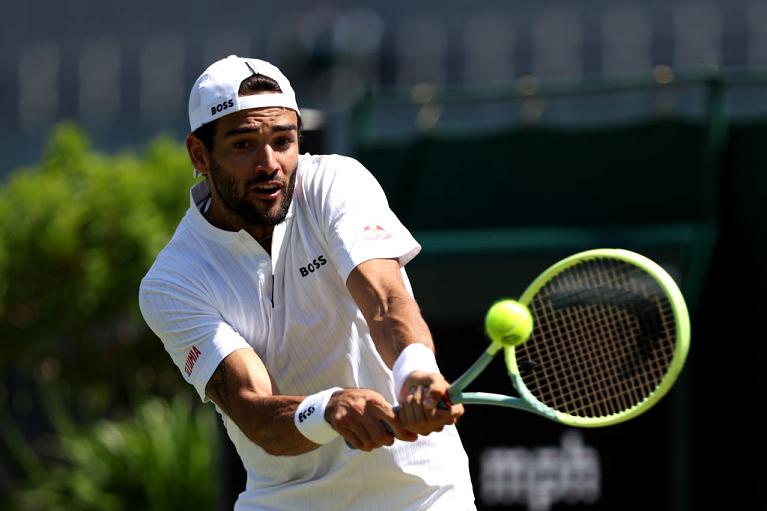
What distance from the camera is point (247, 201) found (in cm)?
468

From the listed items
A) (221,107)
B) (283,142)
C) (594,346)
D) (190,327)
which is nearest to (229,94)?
(221,107)

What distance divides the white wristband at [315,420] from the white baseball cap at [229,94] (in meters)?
0.95

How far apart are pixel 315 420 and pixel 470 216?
469cm

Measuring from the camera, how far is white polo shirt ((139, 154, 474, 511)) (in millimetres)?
4586

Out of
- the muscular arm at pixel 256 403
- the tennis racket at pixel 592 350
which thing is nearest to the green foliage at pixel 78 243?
the tennis racket at pixel 592 350

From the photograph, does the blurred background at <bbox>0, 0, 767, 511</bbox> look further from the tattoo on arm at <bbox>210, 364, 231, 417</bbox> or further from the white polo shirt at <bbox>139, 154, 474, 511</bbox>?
the tattoo on arm at <bbox>210, 364, 231, 417</bbox>

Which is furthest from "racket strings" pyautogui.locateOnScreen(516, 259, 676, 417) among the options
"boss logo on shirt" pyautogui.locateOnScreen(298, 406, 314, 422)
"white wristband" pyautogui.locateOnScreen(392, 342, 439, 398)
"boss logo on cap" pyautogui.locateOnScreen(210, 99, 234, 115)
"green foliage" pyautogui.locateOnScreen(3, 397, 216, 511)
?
"green foliage" pyautogui.locateOnScreen(3, 397, 216, 511)

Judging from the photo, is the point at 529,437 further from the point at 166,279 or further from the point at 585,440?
the point at 166,279

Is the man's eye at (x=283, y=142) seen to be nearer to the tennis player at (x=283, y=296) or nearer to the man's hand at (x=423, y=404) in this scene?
the tennis player at (x=283, y=296)

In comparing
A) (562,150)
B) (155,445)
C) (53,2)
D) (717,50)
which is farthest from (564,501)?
(53,2)

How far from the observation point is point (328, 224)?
15.2ft

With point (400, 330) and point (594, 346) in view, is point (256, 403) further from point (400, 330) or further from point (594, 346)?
point (594, 346)

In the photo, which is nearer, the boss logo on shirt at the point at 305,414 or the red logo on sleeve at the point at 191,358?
the boss logo on shirt at the point at 305,414

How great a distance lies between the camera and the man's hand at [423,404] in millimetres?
3979
